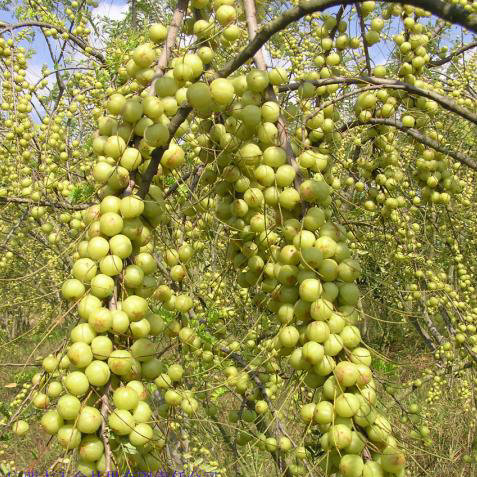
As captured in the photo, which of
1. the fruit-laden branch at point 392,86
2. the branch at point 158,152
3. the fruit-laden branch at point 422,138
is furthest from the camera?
the fruit-laden branch at point 422,138

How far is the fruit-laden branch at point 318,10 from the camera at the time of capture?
673 mm

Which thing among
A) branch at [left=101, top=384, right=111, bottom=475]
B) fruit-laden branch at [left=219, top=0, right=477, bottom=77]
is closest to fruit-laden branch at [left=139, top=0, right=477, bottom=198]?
Result: fruit-laden branch at [left=219, top=0, right=477, bottom=77]

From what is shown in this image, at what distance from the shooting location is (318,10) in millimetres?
924

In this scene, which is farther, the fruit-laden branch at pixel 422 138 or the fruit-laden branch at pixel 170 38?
the fruit-laden branch at pixel 422 138

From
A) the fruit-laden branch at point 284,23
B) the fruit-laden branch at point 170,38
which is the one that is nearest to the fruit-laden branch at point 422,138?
the fruit-laden branch at point 284,23

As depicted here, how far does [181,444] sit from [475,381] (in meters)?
2.43

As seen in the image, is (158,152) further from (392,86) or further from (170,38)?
(392,86)

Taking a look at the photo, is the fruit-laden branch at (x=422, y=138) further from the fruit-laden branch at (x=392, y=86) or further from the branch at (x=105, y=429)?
the branch at (x=105, y=429)

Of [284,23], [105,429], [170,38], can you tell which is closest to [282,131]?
[284,23]

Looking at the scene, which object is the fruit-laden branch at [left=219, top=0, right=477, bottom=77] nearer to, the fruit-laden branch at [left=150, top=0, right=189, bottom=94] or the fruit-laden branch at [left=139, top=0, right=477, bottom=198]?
the fruit-laden branch at [left=139, top=0, right=477, bottom=198]

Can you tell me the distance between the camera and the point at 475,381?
3893 millimetres

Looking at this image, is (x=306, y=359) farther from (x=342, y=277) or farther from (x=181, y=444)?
(x=181, y=444)

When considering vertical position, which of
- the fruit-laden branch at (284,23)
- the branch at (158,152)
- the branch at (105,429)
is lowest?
the branch at (105,429)

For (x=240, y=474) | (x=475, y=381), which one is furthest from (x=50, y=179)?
(x=475, y=381)
